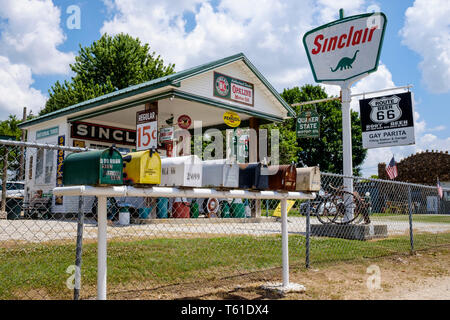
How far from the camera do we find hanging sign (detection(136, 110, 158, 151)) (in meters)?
11.9

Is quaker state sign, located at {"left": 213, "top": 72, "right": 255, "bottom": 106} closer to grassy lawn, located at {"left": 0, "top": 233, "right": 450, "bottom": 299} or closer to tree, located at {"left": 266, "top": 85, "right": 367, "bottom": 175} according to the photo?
grassy lawn, located at {"left": 0, "top": 233, "right": 450, "bottom": 299}

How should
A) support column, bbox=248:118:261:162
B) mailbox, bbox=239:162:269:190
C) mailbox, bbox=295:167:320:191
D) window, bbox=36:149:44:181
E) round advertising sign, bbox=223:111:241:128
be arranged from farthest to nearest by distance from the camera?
1. window, bbox=36:149:44:181
2. support column, bbox=248:118:261:162
3. round advertising sign, bbox=223:111:241:128
4. mailbox, bbox=295:167:320:191
5. mailbox, bbox=239:162:269:190

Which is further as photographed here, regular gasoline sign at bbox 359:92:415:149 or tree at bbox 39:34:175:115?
tree at bbox 39:34:175:115

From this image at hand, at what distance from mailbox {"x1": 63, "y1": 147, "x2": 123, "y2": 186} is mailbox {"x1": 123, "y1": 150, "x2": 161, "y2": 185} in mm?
141

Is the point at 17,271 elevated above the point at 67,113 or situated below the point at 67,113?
below

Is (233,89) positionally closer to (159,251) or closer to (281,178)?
(159,251)

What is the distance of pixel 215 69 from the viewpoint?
13.2 m

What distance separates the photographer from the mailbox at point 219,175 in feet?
12.2

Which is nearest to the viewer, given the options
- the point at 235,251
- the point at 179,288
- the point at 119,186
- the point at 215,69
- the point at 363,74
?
the point at 119,186

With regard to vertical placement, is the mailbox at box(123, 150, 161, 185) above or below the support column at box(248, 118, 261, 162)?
below

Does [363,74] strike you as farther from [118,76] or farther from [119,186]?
[118,76]

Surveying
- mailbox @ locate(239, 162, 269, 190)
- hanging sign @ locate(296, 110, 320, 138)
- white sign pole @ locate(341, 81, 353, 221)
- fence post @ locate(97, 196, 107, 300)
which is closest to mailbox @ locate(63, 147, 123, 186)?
fence post @ locate(97, 196, 107, 300)
